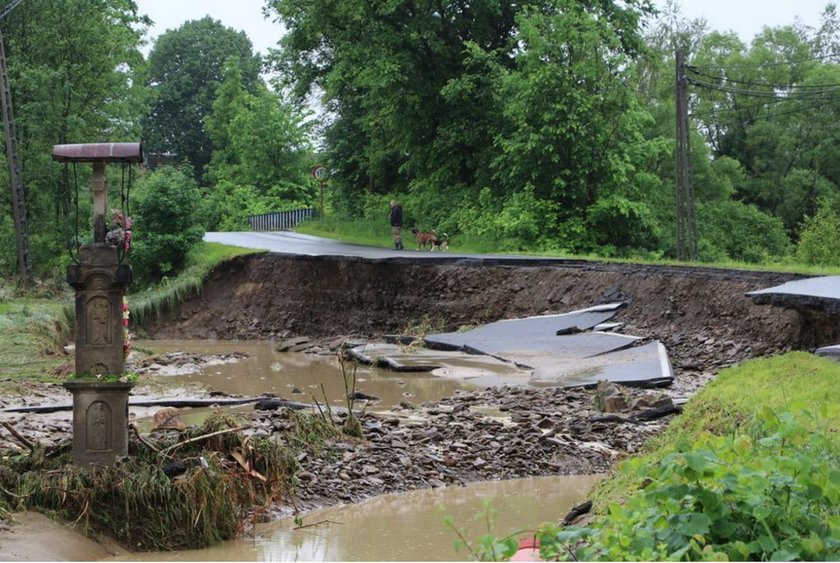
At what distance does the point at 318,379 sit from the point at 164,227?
14625 millimetres

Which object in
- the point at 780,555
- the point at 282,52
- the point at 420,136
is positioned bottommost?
the point at 780,555

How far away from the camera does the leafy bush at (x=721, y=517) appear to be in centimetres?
484

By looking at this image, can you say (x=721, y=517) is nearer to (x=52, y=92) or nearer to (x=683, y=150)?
(x=683, y=150)

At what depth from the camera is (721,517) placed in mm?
5055

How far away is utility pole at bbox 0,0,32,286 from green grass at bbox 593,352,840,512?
2595 centimetres

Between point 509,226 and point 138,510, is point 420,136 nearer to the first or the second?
point 509,226

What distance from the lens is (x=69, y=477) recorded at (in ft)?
29.0

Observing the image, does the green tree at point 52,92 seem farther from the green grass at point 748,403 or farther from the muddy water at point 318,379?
the green grass at point 748,403

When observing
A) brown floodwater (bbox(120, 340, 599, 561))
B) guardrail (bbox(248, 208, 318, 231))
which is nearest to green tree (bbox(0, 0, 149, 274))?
guardrail (bbox(248, 208, 318, 231))

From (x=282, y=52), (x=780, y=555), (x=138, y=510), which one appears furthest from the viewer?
(x=282, y=52)

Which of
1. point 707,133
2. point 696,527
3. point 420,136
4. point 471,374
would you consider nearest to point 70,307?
point 471,374

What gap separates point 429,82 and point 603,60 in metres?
6.90

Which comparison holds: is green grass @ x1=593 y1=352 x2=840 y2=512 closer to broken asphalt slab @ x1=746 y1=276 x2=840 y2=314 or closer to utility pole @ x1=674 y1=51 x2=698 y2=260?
broken asphalt slab @ x1=746 y1=276 x2=840 y2=314

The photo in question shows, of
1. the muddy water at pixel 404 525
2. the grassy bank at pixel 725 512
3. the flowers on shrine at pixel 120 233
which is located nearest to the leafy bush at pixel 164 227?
the flowers on shrine at pixel 120 233
